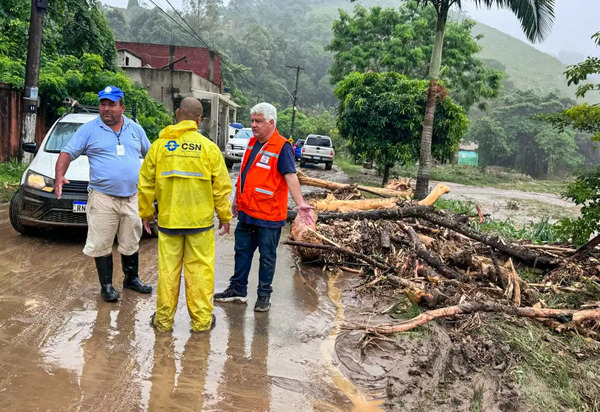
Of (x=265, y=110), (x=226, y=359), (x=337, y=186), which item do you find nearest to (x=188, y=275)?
(x=226, y=359)

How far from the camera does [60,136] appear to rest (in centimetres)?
711

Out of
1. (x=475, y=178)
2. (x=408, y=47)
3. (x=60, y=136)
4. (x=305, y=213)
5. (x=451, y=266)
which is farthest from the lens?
(x=475, y=178)

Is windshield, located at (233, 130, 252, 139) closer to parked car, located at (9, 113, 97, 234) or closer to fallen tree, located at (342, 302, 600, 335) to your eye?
parked car, located at (9, 113, 97, 234)

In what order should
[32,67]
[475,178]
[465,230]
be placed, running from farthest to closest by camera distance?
[475,178] < [32,67] < [465,230]

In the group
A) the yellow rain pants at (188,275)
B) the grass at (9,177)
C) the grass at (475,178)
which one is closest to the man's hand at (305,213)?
the yellow rain pants at (188,275)

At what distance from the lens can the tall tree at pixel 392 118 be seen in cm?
1722

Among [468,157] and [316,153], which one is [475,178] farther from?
[468,157]

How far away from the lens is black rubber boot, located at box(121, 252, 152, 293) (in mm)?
4812

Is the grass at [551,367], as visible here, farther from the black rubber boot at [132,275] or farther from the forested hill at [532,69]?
the forested hill at [532,69]

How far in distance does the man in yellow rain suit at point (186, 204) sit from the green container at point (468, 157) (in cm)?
5308

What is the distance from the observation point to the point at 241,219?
4.72 meters

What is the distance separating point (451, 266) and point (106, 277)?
4.05 metres

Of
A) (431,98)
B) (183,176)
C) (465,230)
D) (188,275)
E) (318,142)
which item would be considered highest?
(431,98)

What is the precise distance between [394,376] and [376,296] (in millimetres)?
1833
